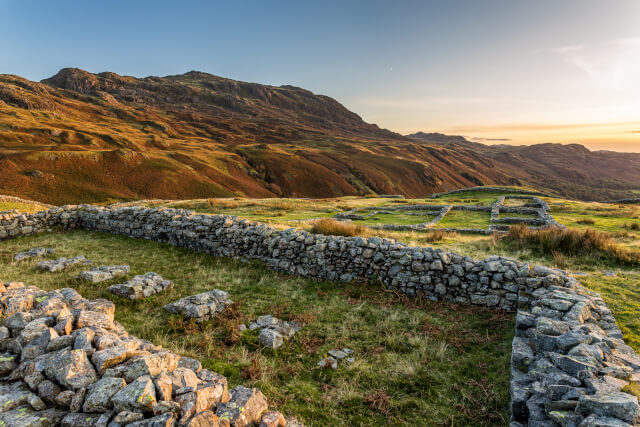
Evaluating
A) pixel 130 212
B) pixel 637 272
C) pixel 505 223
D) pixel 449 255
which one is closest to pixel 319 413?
pixel 449 255

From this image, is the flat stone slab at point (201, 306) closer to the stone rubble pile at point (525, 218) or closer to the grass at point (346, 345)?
the grass at point (346, 345)

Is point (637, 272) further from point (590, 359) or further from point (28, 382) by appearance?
point (28, 382)

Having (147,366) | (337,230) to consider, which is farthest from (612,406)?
(337,230)

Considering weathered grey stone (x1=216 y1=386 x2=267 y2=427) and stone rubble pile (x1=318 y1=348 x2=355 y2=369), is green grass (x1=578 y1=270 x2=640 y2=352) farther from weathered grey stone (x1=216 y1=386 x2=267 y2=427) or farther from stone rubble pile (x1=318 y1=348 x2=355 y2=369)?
weathered grey stone (x1=216 y1=386 x2=267 y2=427)

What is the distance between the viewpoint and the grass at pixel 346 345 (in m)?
5.09

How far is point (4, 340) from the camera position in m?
4.59

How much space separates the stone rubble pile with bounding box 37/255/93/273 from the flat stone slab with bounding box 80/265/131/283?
1.24 m

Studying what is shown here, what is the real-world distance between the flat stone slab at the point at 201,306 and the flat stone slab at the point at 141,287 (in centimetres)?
137

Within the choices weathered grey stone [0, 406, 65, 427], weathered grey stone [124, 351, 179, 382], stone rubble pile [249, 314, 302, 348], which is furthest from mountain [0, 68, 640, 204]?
weathered grey stone [124, 351, 179, 382]

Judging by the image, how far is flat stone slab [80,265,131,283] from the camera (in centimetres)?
984

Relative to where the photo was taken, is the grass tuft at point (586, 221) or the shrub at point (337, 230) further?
the grass tuft at point (586, 221)

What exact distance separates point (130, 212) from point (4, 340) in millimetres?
13081

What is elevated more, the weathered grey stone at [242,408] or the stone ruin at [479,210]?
the stone ruin at [479,210]

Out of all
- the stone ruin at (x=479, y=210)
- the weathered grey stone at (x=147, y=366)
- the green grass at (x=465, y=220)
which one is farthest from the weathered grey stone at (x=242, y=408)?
the green grass at (x=465, y=220)
